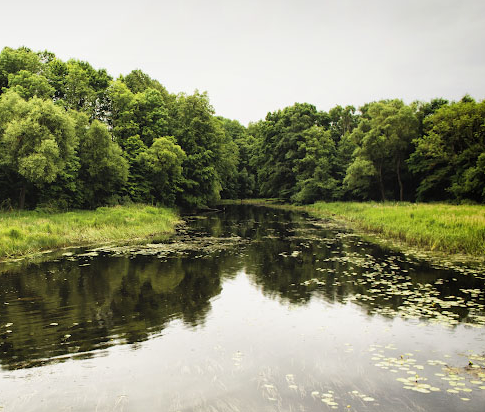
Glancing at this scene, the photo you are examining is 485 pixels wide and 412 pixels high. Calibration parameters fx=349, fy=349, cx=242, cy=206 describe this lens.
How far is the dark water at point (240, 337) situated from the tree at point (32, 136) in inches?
540

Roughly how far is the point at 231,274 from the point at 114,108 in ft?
122

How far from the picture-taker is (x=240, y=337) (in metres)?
9.81

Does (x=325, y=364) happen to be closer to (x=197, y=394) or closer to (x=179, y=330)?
(x=197, y=394)

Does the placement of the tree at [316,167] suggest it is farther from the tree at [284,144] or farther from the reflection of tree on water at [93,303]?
the reflection of tree on water at [93,303]

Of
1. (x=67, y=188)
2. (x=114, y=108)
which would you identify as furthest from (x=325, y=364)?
(x=114, y=108)

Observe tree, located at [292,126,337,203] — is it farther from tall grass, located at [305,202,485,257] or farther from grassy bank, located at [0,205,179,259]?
grassy bank, located at [0,205,179,259]

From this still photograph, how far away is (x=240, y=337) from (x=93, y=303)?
5663 mm

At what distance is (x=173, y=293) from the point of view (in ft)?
44.9

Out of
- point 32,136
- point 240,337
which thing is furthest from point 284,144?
point 240,337

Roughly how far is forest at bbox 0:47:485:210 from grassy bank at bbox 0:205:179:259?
17.0 feet

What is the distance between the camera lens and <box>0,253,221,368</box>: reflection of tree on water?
9.11 meters

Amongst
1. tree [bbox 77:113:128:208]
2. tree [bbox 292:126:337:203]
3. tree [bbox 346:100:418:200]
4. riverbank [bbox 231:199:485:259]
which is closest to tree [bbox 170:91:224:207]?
tree [bbox 77:113:128:208]

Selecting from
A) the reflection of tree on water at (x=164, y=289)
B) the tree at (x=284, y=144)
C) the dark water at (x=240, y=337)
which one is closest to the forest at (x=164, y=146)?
the tree at (x=284, y=144)

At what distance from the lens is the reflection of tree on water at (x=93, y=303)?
9.11 metres
